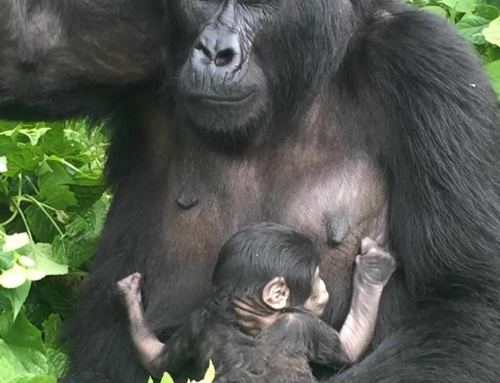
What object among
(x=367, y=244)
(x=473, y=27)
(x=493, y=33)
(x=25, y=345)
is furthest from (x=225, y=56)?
(x=473, y=27)

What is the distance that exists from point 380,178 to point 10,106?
1.34 m

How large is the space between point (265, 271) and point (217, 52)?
738 mm

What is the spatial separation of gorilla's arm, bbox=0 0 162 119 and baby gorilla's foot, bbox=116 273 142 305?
63 centimetres

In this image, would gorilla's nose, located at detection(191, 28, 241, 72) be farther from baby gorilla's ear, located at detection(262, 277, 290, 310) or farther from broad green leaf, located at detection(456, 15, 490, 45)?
broad green leaf, located at detection(456, 15, 490, 45)

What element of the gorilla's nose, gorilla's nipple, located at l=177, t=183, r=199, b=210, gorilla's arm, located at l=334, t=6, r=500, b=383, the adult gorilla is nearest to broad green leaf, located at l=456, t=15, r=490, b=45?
the adult gorilla

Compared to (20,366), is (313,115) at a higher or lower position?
higher

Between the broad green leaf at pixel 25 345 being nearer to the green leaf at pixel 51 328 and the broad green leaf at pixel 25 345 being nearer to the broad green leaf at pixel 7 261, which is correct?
the broad green leaf at pixel 7 261

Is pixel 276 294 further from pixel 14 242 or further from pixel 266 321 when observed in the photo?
pixel 14 242

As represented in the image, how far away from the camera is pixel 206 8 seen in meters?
5.22

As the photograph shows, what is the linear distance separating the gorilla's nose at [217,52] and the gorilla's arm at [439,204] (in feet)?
2.01

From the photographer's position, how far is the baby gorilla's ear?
509cm

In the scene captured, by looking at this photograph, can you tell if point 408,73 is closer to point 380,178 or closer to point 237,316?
point 380,178

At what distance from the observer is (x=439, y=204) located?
5238mm

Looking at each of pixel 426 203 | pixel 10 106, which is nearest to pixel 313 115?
pixel 426 203
